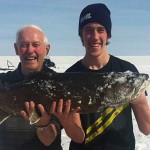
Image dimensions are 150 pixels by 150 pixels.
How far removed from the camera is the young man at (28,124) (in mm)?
4016

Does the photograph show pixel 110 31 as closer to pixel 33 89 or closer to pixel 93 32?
pixel 93 32

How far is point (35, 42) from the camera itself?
411 cm

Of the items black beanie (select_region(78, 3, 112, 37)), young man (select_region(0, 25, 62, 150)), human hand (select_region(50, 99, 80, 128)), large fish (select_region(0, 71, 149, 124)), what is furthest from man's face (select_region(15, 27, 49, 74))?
human hand (select_region(50, 99, 80, 128))

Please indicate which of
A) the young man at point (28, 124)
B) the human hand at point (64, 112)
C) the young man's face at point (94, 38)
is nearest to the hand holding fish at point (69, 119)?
the human hand at point (64, 112)

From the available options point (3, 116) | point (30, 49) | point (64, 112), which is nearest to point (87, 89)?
point (64, 112)

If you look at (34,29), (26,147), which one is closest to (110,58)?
(34,29)

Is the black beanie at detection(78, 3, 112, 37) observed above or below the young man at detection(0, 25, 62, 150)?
above

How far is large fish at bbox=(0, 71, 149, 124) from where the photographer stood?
358 cm

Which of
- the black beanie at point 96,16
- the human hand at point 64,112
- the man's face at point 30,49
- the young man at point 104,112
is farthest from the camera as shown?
the man's face at point 30,49

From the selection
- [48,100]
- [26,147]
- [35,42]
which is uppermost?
[35,42]

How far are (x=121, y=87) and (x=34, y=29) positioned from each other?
1406 millimetres

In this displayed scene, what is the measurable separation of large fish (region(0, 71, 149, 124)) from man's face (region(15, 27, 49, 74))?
0.39m

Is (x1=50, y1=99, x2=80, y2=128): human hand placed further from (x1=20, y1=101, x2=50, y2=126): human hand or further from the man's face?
the man's face

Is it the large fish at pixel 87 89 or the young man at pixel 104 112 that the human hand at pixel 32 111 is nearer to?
the large fish at pixel 87 89
